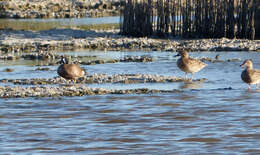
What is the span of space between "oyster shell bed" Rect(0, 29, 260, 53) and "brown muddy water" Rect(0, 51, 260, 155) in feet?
46.7

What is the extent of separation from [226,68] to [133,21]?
17616mm

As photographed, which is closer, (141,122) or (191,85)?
(141,122)

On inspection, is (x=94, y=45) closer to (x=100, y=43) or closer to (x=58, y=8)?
(x=100, y=43)

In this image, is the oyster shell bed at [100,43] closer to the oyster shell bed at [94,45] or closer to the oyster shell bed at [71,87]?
the oyster shell bed at [94,45]

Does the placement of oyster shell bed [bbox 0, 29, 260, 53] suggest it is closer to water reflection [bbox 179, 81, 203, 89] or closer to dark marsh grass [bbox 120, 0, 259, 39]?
dark marsh grass [bbox 120, 0, 259, 39]

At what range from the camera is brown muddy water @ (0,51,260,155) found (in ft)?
35.9

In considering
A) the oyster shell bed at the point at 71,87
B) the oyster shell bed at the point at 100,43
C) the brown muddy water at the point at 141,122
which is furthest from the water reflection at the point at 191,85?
the oyster shell bed at the point at 100,43

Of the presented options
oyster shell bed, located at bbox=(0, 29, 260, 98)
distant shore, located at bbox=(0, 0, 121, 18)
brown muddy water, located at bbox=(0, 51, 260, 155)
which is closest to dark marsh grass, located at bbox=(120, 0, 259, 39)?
oyster shell bed, located at bbox=(0, 29, 260, 98)

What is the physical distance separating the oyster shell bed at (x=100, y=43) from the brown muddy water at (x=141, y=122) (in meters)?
14.2

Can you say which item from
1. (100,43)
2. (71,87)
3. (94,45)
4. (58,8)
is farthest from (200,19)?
(58,8)

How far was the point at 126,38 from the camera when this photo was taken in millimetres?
39500

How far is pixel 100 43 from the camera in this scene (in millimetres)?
37812

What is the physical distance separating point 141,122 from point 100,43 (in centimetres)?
2486

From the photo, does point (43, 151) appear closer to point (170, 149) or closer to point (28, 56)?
point (170, 149)
